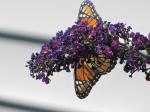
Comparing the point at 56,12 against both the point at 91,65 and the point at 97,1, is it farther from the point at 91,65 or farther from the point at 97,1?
the point at 91,65

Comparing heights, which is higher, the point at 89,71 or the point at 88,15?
the point at 88,15

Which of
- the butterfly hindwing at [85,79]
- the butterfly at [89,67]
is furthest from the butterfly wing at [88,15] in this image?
the butterfly hindwing at [85,79]

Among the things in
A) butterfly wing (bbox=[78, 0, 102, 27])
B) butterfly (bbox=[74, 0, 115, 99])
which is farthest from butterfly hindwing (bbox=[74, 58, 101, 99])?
butterfly wing (bbox=[78, 0, 102, 27])

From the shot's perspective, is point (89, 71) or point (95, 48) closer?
point (95, 48)

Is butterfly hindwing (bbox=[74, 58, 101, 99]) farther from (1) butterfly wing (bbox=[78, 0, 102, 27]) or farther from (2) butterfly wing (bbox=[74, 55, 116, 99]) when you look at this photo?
(1) butterfly wing (bbox=[78, 0, 102, 27])

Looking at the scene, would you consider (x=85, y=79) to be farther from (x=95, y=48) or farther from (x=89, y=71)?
(x=95, y=48)

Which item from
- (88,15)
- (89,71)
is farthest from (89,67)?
(88,15)
